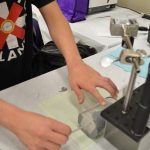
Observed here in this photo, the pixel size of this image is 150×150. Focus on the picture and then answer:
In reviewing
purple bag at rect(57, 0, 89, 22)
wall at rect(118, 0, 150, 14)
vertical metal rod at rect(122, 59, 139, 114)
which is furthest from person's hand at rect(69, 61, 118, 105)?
wall at rect(118, 0, 150, 14)

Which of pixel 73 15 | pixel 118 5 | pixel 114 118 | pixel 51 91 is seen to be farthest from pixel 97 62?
pixel 118 5

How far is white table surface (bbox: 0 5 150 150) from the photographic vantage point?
0.66m

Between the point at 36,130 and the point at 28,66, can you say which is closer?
the point at 36,130

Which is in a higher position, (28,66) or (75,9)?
(75,9)

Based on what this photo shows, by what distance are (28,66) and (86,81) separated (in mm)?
356

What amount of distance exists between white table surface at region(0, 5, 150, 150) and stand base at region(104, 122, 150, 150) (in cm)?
2

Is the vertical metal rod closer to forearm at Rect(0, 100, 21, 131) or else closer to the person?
the person

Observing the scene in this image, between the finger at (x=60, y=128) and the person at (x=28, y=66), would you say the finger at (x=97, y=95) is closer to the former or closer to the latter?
the person at (x=28, y=66)

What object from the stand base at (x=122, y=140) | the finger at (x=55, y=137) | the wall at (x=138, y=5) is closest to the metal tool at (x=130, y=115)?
the stand base at (x=122, y=140)

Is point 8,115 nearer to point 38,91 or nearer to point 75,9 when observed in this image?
point 38,91

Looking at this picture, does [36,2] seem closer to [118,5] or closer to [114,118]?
[114,118]

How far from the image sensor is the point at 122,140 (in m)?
0.63

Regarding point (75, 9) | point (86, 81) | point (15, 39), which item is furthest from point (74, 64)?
point (75, 9)

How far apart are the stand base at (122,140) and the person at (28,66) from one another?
9 centimetres
